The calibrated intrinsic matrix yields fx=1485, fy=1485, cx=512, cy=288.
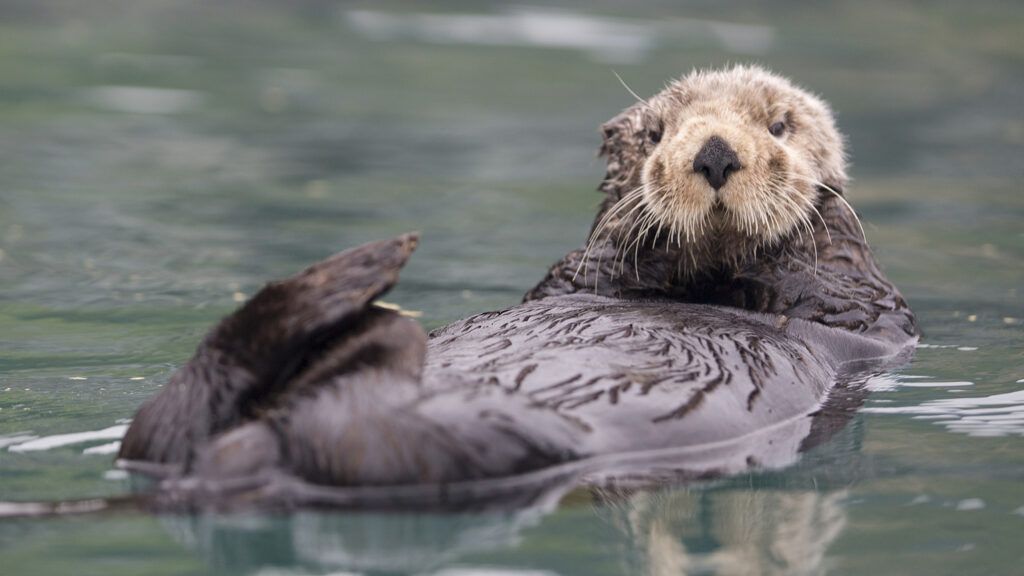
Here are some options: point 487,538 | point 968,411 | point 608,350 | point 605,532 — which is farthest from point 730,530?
point 968,411

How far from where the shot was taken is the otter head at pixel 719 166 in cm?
431

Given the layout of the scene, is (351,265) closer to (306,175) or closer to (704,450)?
(704,450)

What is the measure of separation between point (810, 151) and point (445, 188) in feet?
12.6

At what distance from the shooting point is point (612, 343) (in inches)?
152

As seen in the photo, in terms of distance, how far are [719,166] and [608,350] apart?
30.6 inches

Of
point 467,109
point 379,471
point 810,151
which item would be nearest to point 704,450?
point 379,471

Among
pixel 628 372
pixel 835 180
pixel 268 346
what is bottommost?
pixel 628 372

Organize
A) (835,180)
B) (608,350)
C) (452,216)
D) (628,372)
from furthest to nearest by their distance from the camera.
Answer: (452,216)
(835,180)
(608,350)
(628,372)

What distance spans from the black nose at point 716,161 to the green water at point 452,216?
796 millimetres

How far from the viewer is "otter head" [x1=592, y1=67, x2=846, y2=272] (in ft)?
14.1

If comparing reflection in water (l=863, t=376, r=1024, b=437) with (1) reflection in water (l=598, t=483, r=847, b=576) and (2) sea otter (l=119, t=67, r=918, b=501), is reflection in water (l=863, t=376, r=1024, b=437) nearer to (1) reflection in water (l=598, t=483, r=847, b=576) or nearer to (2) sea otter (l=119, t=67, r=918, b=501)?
(2) sea otter (l=119, t=67, r=918, b=501)

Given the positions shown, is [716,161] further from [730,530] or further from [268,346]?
[268,346]

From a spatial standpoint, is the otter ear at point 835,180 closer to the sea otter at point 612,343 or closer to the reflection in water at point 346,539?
the sea otter at point 612,343

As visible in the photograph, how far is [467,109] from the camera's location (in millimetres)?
10992
